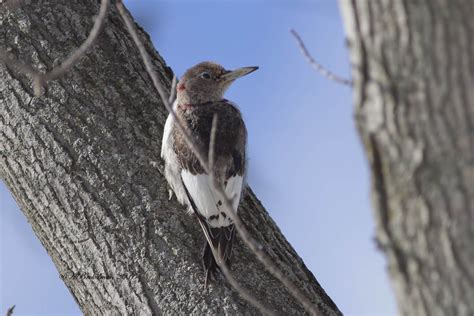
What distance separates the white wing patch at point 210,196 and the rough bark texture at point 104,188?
11 cm

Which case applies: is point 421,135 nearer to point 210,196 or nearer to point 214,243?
point 214,243

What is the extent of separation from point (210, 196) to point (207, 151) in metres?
0.29

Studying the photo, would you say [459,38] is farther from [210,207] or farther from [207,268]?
[210,207]

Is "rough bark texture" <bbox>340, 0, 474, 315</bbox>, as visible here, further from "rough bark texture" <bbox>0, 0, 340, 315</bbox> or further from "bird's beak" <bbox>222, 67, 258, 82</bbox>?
"bird's beak" <bbox>222, 67, 258, 82</bbox>

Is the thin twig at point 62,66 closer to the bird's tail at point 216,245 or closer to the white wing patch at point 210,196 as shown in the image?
the bird's tail at point 216,245

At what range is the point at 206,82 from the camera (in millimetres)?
5102

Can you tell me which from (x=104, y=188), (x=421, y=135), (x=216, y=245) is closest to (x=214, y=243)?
(x=216, y=245)

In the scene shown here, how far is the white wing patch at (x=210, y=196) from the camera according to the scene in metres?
3.82

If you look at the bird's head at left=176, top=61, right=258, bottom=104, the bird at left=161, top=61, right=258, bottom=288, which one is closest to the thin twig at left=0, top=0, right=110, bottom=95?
the bird at left=161, top=61, right=258, bottom=288

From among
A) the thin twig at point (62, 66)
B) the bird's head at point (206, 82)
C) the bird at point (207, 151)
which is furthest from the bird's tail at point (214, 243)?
→ the bird's head at point (206, 82)

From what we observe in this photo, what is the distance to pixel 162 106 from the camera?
12.9ft

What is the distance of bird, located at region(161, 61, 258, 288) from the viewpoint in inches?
146

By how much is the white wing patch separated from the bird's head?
3.14 feet

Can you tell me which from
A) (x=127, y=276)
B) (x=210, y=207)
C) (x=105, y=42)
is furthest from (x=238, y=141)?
(x=127, y=276)
